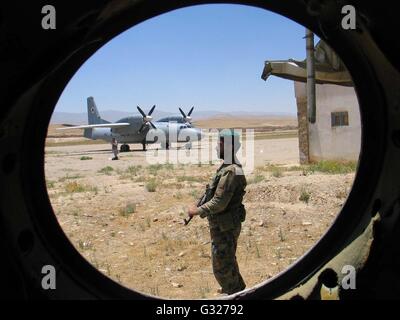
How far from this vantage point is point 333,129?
45.8 ft

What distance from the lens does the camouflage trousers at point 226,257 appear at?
12.9 ft

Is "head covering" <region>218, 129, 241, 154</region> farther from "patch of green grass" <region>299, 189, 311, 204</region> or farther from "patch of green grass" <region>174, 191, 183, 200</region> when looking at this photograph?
"patch of green grass" <region>174, 191, 183, 200</region>

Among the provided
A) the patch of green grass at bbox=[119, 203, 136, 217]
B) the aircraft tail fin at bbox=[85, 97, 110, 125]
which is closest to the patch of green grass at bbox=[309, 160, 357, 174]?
the patch of green grass at bbox=[119, 203, 136, 217]

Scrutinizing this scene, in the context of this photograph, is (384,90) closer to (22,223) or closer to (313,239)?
(22,223)

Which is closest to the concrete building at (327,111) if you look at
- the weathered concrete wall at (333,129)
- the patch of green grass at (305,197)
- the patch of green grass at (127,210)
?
the weathered concrete wall at (333,129)

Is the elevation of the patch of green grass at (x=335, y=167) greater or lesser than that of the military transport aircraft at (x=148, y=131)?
lesser

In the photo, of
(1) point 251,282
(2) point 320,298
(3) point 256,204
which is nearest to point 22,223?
(2) point 320,298

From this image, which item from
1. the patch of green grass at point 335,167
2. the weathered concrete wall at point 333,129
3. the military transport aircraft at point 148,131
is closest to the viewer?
the patch of green grass at point 335,167

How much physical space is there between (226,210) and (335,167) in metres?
10.0

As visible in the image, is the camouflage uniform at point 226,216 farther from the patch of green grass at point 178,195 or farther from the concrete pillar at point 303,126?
the concrete pillar at point 303,126

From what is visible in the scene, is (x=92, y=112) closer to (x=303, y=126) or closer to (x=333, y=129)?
(x=303, y=126)

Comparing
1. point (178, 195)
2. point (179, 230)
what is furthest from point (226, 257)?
point (178, 195)

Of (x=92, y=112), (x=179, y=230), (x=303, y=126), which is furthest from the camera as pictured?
(x=92, y=112)

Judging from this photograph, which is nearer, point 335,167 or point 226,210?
point 226,210
